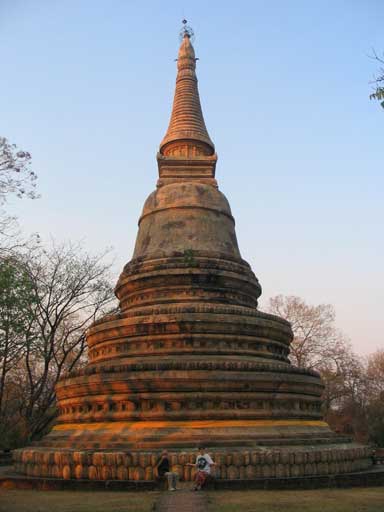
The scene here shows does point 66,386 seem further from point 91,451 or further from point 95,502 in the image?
point 95,502

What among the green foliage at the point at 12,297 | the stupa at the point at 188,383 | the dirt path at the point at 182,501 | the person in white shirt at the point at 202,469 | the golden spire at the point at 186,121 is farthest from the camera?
the golden spire at the point at 186,121

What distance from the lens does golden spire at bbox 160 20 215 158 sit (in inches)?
938

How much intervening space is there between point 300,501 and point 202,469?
206 cm

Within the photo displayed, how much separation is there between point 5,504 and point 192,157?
16.8 m

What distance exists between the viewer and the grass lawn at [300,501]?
8.70 meters

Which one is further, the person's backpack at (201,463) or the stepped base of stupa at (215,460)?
the stepped base of stupa at (215,460)

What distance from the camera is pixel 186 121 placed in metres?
24.6

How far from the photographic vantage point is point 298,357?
1432 inches

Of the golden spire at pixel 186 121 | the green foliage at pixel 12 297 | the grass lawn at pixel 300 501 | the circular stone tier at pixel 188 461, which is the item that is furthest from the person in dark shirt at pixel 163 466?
the golden spire at pixel 186 121

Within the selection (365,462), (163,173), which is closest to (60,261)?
(163,173)

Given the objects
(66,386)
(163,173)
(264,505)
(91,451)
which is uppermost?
(163,173)

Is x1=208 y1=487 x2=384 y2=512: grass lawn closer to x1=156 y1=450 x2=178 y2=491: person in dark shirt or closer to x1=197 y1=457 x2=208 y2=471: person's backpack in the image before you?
x1=197 y1=457 x2=208 y2=471: person's backpack

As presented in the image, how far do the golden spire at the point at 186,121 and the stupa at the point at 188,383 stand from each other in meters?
3.83

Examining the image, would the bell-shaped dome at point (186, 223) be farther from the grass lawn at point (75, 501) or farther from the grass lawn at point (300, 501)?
the grass lawn at point (300, 501)
